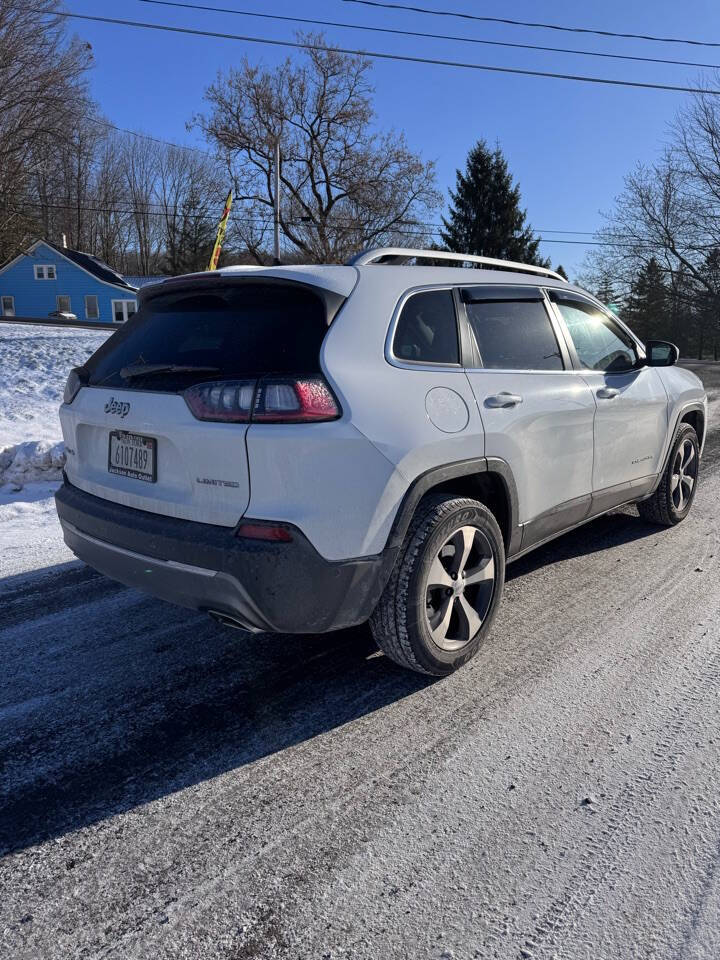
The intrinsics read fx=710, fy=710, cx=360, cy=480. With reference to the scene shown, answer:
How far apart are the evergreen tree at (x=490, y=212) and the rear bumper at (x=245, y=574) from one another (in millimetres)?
45373

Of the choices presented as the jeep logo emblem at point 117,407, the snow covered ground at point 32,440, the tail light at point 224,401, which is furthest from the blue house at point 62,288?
the tail light at point 224,401

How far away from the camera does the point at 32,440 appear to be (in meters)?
7.61

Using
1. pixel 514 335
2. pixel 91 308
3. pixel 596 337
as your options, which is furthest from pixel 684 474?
pixel 91 308

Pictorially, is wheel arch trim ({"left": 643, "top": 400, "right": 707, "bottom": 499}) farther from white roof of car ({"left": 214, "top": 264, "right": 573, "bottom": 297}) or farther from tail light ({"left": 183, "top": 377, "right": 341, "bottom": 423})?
tail light ({"left": 183, "top": 377, "right": 341, "bottom": 423})

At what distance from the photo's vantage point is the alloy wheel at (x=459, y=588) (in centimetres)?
311

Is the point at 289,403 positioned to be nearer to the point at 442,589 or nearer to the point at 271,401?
the point at 271,401

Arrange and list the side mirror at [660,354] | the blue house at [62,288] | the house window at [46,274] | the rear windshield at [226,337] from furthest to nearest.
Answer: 1. the house window at [46,274]
2. the blue house at [62,288]
3. the side mirror at [660,354]
4. the rear windshield at [226,337]

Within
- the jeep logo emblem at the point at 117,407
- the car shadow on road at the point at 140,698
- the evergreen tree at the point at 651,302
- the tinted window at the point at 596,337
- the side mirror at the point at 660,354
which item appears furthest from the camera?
the evergreen tree at the point at 651,302

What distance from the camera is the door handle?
3303mm

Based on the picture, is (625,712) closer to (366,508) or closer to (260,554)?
(366,508)

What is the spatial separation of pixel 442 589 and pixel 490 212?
47.0 m

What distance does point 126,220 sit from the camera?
6612cm

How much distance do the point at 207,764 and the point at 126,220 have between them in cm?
7158

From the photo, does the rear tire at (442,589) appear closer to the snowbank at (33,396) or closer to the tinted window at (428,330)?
the tinted window at (428,330)
